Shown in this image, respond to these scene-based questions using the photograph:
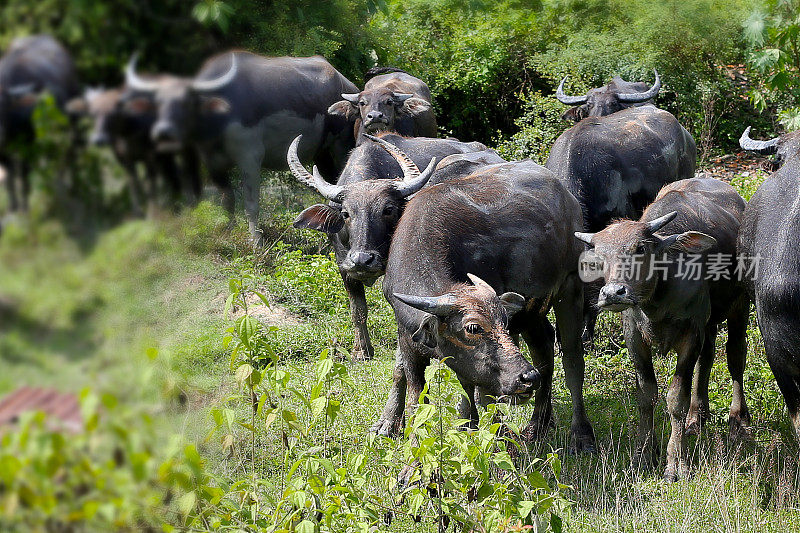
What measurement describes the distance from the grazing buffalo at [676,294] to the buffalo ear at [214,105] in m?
4.38

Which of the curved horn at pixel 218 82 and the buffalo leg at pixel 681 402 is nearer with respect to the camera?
the curved horn at pixel 218 82

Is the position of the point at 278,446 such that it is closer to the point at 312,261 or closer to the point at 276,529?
the point at 276,529

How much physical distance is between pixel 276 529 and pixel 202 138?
112 inches

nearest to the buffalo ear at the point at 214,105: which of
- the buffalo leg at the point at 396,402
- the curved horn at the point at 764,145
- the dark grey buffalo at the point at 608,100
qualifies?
the buffalo leg at the point at 396,402

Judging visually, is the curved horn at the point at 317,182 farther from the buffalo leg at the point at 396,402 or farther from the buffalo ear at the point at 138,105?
the buffalo ear at the point at 138,105

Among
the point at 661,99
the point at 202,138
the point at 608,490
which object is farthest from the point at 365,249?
the point at 661,99

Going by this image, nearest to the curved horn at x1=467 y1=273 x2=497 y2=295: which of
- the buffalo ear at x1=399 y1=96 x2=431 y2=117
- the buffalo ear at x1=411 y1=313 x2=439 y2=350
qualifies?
the buffalo ear at x1=411 y1=313 x2=439 y2=350

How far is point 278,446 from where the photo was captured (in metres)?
5.46

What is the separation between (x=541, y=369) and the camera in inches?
252

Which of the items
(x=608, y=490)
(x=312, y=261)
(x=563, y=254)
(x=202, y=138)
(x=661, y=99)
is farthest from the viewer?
(x=661, y=99)

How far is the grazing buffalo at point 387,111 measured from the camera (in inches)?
392

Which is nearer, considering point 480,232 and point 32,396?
point 32,396

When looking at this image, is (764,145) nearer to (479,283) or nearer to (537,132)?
(479,283)

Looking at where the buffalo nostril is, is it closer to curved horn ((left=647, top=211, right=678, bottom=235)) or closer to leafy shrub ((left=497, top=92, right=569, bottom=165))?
curved horn ((left=647, top=211, right=678, bottom=235))
